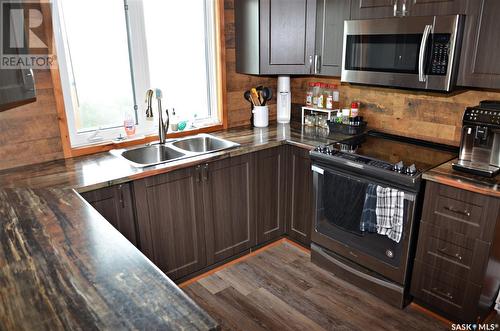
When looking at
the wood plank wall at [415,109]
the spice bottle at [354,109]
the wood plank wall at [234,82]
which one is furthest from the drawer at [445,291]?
→ the wood plank wall at [234,82]

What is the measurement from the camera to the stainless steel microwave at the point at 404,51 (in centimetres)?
211

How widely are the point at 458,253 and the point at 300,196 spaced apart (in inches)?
44.4

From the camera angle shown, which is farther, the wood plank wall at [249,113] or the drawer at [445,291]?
the wood plank wall at [249,113]

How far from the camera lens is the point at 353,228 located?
2447mm

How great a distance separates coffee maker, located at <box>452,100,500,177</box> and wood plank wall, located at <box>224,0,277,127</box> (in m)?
1.75

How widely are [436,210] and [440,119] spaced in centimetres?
83

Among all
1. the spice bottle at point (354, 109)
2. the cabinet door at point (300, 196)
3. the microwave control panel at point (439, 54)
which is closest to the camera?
the microwave control panel at point (439, 54)

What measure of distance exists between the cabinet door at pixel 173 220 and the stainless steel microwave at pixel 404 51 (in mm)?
1311

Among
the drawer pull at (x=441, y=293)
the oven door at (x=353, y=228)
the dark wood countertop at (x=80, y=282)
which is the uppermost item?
the dark wood countertop at (x=80, y=282)

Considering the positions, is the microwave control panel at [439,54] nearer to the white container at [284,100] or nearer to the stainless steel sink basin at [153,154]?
the white container at [284,100]

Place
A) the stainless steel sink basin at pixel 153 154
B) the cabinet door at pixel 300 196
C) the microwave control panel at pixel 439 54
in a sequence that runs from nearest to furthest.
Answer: the microwave control panel at pixel 439 54 → the stainless steel sink basin at pixel 153 154 → the cabinet door at pixel 300 196

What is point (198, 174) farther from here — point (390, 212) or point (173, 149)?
point (390, 212)

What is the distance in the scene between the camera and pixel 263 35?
2912 millimetres

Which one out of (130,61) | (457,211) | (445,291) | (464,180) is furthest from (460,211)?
(130,61)
